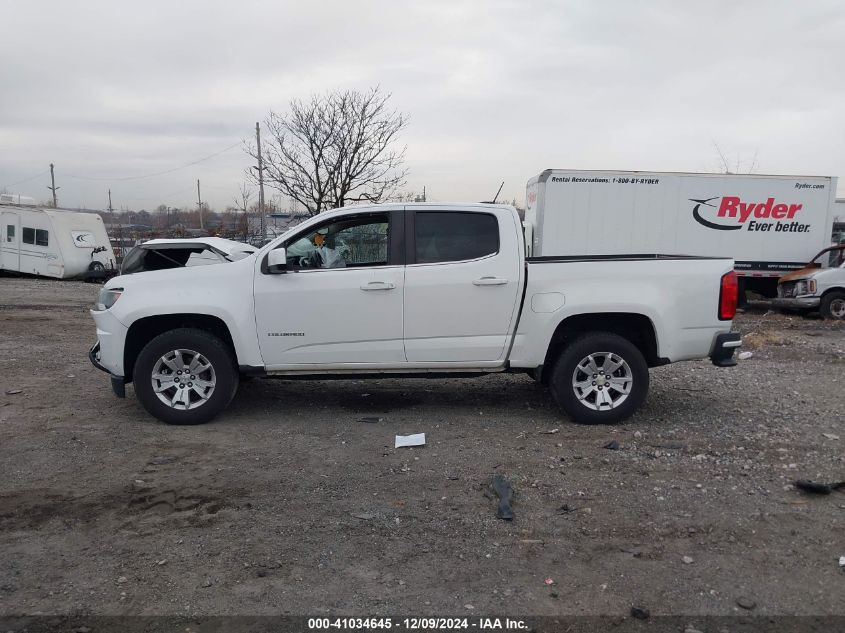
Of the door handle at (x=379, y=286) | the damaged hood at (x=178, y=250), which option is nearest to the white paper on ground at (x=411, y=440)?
the door handle at (x=379, y=286)

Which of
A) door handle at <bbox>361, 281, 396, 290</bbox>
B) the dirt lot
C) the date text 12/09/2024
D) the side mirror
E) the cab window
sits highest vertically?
the cab window

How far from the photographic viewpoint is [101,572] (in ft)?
11.2

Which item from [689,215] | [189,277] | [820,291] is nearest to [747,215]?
[689,215]

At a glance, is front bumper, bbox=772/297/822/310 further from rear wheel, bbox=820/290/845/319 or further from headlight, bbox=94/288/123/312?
headlight, bbox=94/288/123/312

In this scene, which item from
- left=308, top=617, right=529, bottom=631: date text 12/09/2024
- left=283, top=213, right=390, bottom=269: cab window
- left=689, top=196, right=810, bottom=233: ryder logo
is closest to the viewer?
left=308, top=617, right=529, bottom=631: date text 12/09/2024

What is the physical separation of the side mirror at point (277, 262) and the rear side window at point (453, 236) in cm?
114

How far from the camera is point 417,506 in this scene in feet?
13.9

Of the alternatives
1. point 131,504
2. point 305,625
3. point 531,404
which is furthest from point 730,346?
point 131,504

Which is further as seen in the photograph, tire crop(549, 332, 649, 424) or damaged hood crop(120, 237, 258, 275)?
damaged hood crop(120, 237, 258, 275)

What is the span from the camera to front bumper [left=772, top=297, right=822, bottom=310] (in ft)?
44.4

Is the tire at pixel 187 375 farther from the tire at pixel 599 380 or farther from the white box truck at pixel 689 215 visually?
the white box truck at pixel 689 215

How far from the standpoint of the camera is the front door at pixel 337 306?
5703 mm

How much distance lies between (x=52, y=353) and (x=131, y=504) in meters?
5.98

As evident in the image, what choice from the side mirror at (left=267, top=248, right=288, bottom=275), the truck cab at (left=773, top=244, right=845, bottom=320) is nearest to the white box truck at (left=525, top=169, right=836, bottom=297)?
the truck cab at (left=773, top=244, right=845, bottom=320)
